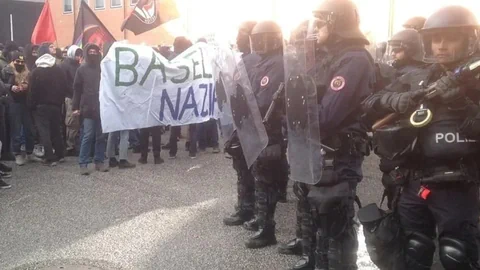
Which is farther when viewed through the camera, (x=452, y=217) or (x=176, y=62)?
(x=176, y=62)

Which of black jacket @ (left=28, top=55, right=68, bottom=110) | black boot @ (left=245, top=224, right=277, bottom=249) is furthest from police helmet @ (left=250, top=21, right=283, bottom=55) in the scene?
black jacket @ (left=28, top=55, right=68, bottom=110)

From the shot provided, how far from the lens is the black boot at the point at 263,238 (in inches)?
188

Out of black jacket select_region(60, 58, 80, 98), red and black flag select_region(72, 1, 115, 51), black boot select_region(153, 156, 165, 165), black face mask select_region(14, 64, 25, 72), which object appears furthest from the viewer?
red and black flag select_region(72, 1, 115, 51)

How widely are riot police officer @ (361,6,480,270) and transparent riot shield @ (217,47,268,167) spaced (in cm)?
136

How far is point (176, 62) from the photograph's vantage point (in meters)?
8.55

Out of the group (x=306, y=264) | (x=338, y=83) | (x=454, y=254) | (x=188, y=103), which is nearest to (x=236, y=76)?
(x=338, y=83)

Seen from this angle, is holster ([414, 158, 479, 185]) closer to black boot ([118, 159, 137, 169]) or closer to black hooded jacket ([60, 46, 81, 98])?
black boot ([118, 159, 137, 169])

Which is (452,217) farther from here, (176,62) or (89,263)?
(176,62)

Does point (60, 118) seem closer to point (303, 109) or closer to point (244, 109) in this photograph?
point (244, 109)

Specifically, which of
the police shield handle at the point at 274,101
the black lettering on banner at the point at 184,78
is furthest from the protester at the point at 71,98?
the police shield handle at the point at 274,101

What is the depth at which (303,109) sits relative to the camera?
348 centimetres

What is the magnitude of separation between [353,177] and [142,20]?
304 inches

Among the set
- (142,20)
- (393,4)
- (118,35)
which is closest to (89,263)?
(142,20)

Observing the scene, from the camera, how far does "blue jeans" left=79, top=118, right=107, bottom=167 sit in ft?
26.0
